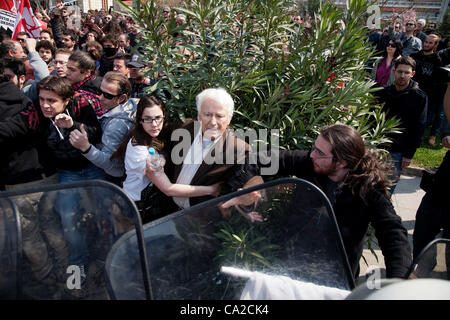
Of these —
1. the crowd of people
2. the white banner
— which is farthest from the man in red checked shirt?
the white banner

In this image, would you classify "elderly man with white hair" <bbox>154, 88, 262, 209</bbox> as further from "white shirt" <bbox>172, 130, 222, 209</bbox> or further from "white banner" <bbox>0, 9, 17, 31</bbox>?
"white banner" <bbox>0, 9, 17, 31</bbox>

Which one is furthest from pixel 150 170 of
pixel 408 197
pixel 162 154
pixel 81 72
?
pixel 408 197

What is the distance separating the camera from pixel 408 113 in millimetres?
3619

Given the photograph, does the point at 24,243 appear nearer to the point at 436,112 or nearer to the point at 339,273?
the point at 339,273

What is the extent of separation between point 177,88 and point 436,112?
6.10 m

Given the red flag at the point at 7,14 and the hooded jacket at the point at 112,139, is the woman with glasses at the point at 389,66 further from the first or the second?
the red flag at the point at 7,14

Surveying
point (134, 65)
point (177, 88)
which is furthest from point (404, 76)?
point (134, 65)

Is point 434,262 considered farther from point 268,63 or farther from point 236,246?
point 268,63

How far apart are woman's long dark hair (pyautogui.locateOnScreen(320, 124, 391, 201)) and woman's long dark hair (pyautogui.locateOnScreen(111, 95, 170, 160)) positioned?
3.70 ft

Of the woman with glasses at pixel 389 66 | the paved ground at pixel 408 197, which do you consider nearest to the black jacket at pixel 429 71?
the woman with glasses at pixel 389 66

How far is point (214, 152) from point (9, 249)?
129 cm

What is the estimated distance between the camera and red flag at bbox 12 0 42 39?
18.7 ft

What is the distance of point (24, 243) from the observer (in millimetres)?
1056

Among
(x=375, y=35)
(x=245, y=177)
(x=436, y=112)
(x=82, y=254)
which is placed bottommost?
(x=436, y=112)
